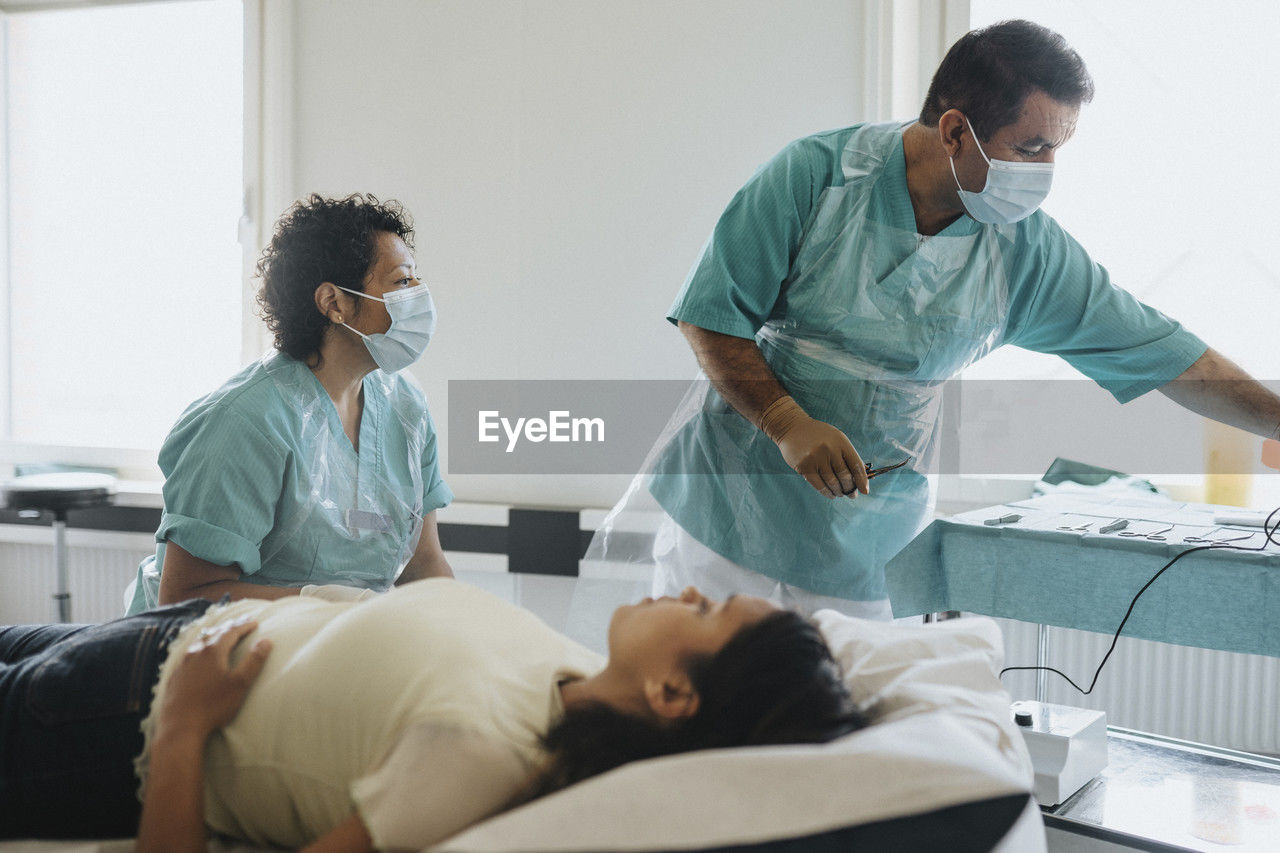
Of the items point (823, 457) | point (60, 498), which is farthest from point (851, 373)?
point (60, 498)

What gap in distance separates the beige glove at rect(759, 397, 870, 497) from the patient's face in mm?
375

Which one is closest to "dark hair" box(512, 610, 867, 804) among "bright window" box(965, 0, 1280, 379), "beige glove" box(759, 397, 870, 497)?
"beige glove" box(759, 397, 870, 497)

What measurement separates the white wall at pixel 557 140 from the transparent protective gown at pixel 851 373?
3.08ft

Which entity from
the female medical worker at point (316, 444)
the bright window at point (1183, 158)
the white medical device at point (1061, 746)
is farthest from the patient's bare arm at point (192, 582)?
the bright window at point (1183, 158)

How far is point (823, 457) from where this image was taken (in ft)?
4.46

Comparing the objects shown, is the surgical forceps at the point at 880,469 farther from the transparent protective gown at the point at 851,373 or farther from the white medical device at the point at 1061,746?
the white medical device at the point at 1061,746

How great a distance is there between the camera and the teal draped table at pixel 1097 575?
1273 mm

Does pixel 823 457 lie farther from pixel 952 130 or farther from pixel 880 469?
pixel 952 130

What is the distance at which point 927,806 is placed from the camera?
2.62 feet

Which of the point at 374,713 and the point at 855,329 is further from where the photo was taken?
the point at 855,329

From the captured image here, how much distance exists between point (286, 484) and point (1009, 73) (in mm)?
1245

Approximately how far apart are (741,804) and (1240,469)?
171 centimetres

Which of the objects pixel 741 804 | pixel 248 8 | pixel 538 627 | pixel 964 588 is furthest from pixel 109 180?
pixel 741 804

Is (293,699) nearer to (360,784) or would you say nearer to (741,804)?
(360,784)
